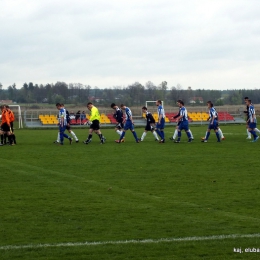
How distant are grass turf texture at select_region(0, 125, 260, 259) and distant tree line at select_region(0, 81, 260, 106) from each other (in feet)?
255

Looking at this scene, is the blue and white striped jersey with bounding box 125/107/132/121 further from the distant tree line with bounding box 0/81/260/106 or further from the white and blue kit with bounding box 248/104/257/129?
the distant tree line with bounding box 0/81/260/106

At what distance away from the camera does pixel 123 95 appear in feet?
360

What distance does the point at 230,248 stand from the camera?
8.11 metres

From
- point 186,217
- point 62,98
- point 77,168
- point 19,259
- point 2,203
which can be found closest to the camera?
point 19,259

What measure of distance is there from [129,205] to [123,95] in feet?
323

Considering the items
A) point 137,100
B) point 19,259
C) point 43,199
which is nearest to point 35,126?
point 137,100

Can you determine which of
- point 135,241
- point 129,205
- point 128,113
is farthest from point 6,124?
point 135,241

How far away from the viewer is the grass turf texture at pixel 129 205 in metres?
8.25

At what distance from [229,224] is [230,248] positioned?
149 cm

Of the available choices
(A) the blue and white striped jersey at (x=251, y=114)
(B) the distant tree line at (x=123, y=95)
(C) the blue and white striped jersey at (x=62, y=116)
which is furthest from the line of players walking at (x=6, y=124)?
(B) the distant tree line at (x=123, y=95)

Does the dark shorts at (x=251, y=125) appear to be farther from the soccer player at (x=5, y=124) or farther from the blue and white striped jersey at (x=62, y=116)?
the soccer player at (x=5, y=124)

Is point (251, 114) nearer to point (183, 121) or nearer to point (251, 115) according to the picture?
point (251, 115)

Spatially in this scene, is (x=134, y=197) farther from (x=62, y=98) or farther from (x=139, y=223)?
(x=62, y=98)

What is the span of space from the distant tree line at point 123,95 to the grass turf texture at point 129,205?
77.6 meters
